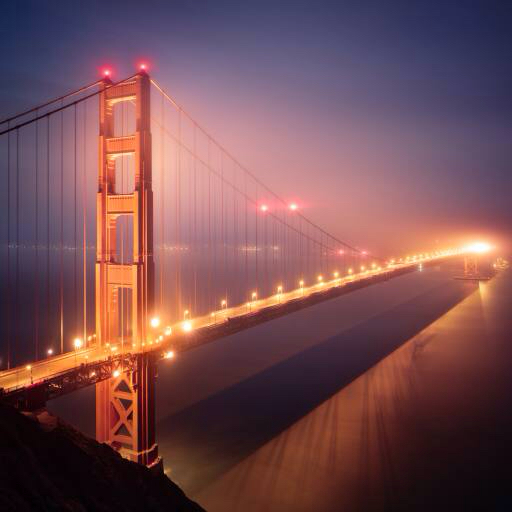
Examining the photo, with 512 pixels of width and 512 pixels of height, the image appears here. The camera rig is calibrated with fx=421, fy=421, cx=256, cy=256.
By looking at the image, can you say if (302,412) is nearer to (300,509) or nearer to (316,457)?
(316,457)

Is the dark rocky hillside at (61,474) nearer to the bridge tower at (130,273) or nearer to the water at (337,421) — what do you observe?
the bridge tower at (130,273)

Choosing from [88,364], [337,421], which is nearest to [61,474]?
[88,364]

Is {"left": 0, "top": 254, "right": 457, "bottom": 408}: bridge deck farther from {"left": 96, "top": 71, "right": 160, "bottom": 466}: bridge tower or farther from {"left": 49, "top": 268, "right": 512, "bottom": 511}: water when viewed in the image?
{"left": 49, "top": 268, "right": 512, "bottom": 511}: water

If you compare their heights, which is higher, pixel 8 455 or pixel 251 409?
pixel 8 455

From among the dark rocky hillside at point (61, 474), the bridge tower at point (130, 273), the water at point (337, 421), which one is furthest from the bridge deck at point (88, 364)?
the water at point (337, 421)

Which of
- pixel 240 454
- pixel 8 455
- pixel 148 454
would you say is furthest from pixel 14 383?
pixel 240 454

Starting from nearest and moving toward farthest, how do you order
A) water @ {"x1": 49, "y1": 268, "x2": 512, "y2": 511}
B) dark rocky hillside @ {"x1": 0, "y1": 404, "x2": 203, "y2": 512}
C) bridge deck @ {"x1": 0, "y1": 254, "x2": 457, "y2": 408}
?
dark rocky hillside @ {"x1": 0, "y1": 404, "x2": 203, "y2": 512} → bridge deck @ {"x1": 0, "y1": 254, "x2": 457, "y2": 408} → water @ {"x1": 49, "y1": 268, "x2": 512, "y2": 511}

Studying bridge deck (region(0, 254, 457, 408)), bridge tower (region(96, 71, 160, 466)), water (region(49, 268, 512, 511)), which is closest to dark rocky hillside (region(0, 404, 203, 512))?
bridge deck (region(0, 254, 457, 408))
